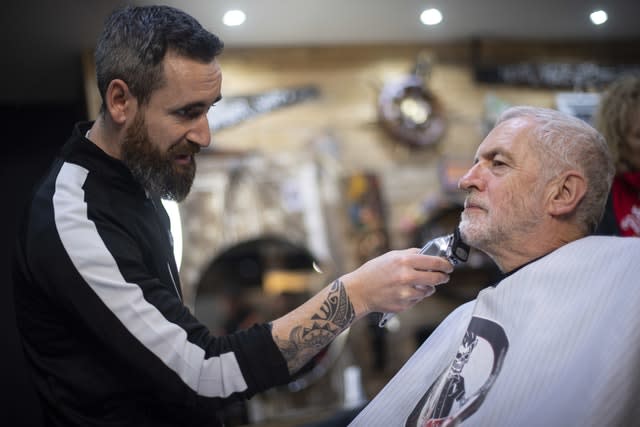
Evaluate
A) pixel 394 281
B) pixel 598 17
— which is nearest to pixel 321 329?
pixel 394 281

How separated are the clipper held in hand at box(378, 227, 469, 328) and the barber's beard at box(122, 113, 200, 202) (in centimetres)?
60

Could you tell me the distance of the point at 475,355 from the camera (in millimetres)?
1693

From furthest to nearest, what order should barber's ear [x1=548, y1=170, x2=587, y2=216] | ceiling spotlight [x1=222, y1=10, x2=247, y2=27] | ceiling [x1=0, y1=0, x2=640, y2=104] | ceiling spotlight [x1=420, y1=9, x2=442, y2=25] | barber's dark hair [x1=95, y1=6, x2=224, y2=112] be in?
ceiling spotlight [x1=420, y1=9, x2=442, y2=25]
ceiling spotlight [x1=222, y1=10, x2=247, y2=27]
ceiling [x1=0, y1=0, x2=640, y2=104]
barber's ear [x1=548, y1=170, x2=587, y2=216]
barber's dark hair [x1=95, y1=6, x2=224, y2=112]

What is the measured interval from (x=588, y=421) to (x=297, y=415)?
314cm

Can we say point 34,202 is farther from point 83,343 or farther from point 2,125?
point 2,125

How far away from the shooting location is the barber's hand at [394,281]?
1.50 meters

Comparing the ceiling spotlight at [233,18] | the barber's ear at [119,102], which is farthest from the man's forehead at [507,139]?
the ceiling spotlight at [233,18]

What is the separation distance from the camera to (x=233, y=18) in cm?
397

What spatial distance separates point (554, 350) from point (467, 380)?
0.23 metres

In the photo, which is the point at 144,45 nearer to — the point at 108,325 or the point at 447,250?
the point at 108,325

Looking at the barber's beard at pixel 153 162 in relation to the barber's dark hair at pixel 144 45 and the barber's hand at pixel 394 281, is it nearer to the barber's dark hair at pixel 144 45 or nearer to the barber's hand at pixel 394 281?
the barber's dark hair at pixel 144 45

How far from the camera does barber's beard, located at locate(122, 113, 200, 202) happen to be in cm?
160

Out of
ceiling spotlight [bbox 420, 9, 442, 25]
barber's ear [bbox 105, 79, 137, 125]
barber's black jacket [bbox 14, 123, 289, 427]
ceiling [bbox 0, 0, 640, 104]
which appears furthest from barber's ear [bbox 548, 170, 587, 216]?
ceiling spotlight [bbox 420, 9, 442, 25]

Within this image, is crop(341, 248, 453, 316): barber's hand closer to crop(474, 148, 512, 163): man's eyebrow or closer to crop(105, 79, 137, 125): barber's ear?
crop(474, 148, 512, 163): man's eyebrow
